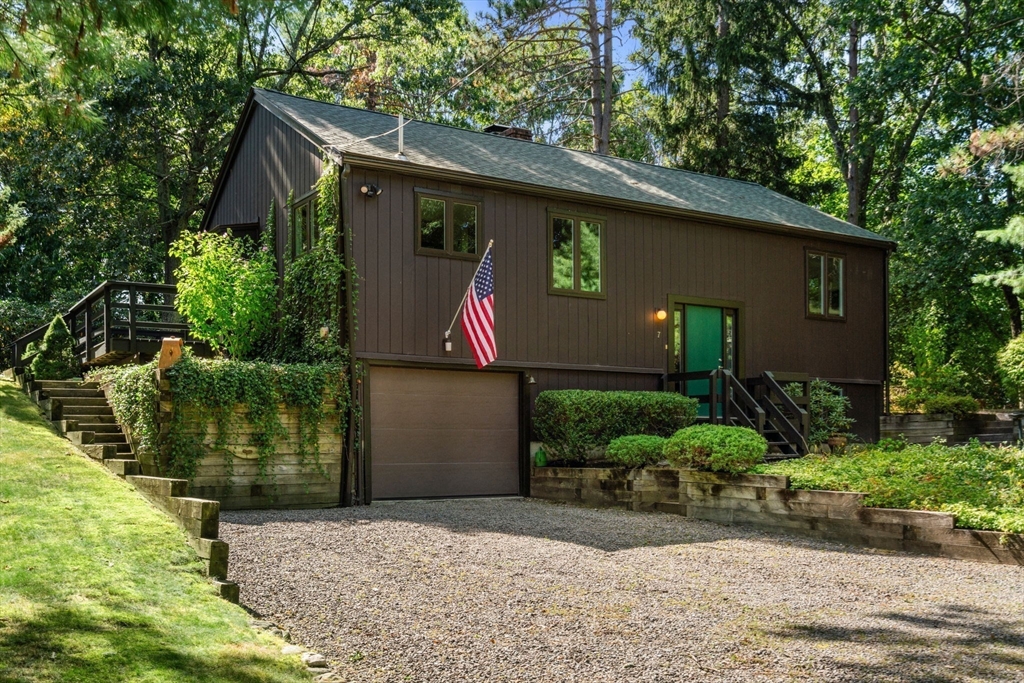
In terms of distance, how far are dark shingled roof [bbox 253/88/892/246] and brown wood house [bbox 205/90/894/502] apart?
0.21 feet

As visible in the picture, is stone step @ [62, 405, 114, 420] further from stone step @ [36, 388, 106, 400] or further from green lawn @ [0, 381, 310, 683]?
green lawn @ [0, 381, 310, 683]

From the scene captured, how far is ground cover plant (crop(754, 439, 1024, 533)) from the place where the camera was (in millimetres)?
8875

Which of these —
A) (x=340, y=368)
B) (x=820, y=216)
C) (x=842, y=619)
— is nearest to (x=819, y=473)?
(x=842, y=619)

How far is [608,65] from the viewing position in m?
25.7

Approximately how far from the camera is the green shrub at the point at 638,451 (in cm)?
1244

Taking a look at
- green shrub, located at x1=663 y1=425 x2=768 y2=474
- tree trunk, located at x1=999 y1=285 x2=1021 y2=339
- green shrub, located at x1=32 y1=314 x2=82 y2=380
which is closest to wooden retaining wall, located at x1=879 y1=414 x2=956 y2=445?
tree trunk, located at x1=999 y1=285 x2=1021 y2=339

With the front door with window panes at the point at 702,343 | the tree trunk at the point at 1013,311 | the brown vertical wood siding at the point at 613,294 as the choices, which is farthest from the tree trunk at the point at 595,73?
the tree trunk at the point at 1013,311

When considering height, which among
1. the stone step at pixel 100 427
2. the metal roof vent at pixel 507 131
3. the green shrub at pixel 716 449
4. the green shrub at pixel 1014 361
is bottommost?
the green shrub at pixel 716 449

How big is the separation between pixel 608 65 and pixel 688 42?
223 cm

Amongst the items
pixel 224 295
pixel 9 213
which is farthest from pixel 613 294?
pixel 9 213

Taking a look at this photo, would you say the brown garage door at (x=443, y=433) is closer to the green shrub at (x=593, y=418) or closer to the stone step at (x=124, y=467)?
the green shrub at (x=593, y=418)

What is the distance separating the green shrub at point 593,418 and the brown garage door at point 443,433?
0.56m

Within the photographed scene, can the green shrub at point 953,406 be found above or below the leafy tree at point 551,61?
below

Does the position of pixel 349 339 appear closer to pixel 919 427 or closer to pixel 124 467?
pixel 124 467
